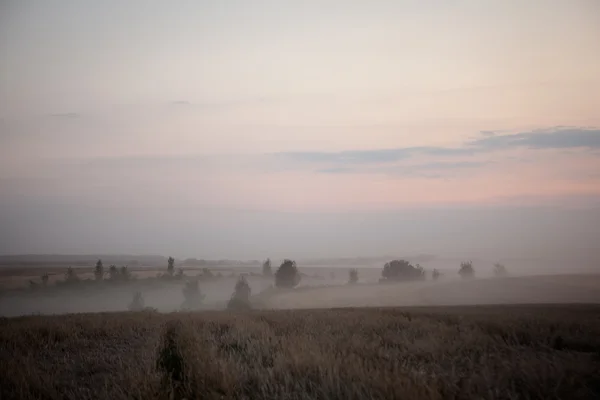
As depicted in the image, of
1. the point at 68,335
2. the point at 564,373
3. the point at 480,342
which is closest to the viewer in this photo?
the point at 564,373

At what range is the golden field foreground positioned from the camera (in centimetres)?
491

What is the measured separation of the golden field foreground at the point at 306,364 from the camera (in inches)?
193

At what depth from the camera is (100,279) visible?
103000 millimetres

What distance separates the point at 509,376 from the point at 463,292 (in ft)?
223

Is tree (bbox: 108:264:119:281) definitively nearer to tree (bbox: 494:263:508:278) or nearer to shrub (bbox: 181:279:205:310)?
shrub (bbox: 181:279:205:310)

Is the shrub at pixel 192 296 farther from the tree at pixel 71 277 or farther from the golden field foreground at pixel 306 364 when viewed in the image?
the golden field foreground at pixel 306 364

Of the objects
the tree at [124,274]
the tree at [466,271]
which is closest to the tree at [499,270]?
the tree at [466,271]

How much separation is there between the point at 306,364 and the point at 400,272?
338 feet

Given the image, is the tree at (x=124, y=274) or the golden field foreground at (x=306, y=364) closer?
the golden field foreground at (x=306, y=364)

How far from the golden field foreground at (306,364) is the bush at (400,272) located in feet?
307

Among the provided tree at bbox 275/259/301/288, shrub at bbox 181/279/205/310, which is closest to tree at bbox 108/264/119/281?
shrub at bbox 181/279/205/310

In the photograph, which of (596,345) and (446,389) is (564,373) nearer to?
(446,389)

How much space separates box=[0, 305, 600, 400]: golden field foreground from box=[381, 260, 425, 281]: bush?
307 ft

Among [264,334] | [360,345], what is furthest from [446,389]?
[264,334]
